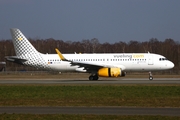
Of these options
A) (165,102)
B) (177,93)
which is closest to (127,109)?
(165,102)

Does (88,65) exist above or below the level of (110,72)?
above

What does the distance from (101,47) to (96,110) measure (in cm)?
13785

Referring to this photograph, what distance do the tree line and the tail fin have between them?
156 feet

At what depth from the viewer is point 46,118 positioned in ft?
56.7

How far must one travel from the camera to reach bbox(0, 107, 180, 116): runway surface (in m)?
18.8

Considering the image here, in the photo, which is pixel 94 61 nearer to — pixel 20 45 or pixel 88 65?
pixel 88 65

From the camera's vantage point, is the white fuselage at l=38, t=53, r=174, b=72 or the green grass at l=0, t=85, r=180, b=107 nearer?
the green grass at l=0, t=85, r=180, b=107

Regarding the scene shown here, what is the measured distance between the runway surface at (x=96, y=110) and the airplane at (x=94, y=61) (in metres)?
24.4

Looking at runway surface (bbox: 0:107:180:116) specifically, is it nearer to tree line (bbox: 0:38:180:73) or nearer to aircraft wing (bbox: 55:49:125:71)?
aircraft wing (bbox: 55:49:125:71)

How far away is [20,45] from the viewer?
5006 centimetres

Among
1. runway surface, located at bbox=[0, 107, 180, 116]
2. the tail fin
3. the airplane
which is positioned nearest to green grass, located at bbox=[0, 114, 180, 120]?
runway surface, located at bbox=[0, 107, 180, 116]

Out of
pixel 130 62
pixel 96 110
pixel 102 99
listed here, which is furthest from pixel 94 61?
pixel 96 110

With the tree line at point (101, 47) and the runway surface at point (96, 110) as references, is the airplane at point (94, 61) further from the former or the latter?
the tree line at point (101, 47)

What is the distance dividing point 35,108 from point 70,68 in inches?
1089
